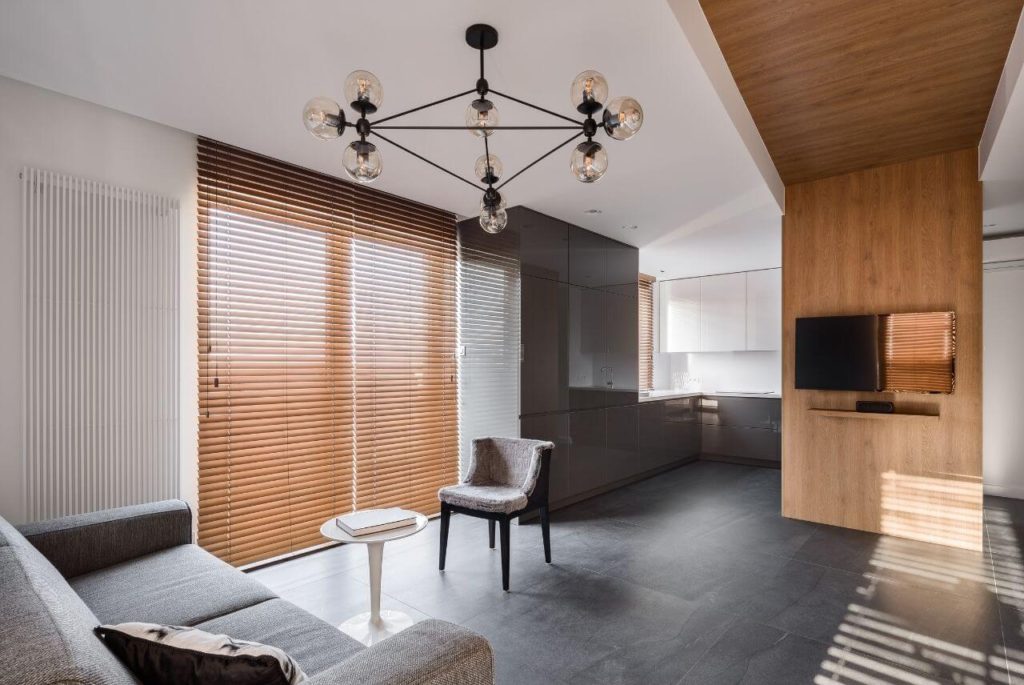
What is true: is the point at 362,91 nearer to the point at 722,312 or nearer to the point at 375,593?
the point at 375,593

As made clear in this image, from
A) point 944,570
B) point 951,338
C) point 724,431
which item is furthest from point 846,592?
point 724,431

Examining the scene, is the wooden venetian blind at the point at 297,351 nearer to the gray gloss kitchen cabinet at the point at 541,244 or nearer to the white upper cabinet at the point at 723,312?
the gray gloss kitchen cabinet at the point at 541,244

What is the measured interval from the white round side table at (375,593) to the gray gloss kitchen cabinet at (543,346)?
1869mm

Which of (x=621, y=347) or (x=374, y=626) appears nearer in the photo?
(x=374, y=626)

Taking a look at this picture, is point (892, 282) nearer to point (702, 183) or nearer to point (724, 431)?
point (702, 183)

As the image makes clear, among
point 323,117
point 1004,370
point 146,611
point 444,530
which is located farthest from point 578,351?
point 1004,370

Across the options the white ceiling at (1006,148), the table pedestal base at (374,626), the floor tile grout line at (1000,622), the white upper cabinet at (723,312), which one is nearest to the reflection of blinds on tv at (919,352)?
the white ceiling at (1006,148)

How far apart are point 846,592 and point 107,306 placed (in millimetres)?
4181

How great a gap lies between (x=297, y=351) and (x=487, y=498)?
5.04ft

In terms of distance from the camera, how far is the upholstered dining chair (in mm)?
3062

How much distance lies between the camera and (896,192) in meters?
3.92

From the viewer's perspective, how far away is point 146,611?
1821 mm

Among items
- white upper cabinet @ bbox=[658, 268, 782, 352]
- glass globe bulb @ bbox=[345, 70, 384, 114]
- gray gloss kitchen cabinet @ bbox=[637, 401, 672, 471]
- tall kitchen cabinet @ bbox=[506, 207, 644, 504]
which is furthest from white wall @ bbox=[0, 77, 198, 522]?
white upper cabinet @ bbox=[658, 268, 782, 352]

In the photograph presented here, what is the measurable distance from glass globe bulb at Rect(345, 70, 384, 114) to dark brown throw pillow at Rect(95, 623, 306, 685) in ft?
5.21
